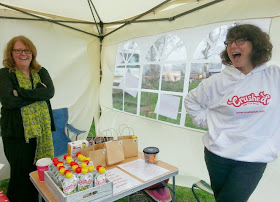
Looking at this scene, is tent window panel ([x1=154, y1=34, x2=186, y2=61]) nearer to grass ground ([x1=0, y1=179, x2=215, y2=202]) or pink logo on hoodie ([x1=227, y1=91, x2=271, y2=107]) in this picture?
pink logo on hoodie ([x1=227, y1=91, x2=271, y2=107])

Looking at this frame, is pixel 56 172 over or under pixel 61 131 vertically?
over

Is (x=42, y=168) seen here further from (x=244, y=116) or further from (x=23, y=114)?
(x=244, y=116)

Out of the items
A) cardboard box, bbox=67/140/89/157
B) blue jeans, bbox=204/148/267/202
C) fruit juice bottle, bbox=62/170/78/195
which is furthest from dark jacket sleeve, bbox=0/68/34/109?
blue jeans, bbox=204/148/267/202

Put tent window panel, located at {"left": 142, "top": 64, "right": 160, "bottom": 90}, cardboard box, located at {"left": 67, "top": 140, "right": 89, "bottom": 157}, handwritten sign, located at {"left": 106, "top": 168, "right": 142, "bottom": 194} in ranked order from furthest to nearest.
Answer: tent window panel, located at {"left": 142, "top": 64, "right": 160, "bottom": 90}
cardboard box, located at {"left": 67, "top": 140, "right": 89, "bottom": 157}
handwritten sign, located at {"left": 106, "top": 168, "right": 142, "bottom": 194}

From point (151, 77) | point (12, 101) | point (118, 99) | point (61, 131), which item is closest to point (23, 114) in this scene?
point (12, 101)

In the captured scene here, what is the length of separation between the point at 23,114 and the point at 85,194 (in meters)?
1.01

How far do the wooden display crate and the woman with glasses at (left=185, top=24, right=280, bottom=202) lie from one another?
25.1 inches

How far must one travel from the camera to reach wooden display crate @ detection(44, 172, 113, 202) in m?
0.98

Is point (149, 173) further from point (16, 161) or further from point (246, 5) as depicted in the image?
point (246, 5)

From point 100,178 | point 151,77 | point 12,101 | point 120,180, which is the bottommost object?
point 120,180

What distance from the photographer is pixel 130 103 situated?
3025mm

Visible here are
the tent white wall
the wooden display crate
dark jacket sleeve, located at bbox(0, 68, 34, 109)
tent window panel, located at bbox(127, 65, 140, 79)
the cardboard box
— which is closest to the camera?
the wooden display crate

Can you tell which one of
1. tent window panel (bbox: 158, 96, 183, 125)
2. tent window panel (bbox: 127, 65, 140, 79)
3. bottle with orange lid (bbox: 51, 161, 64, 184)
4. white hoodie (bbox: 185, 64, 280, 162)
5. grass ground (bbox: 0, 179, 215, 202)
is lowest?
grass ground (bbox: 0, 179, 215, 202)

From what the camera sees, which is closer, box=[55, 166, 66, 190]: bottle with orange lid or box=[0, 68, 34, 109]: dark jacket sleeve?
box=[55, 166, 66, 190]: bottle with orange lid
